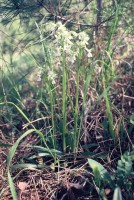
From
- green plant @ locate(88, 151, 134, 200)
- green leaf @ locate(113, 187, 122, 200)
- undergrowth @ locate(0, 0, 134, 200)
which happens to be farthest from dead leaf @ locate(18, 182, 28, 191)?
green leaf @ locate(113, 187, 122, 200)

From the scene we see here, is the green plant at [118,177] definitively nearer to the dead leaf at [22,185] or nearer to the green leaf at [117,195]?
the green leaf at [117,195]

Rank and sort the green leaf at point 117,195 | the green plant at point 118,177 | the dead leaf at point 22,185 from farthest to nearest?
the dead leaf at point 22,185 → the green plant at point 118,177 → the green leaf at point 117,195

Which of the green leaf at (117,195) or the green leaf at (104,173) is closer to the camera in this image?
the green leaf at (117,195)

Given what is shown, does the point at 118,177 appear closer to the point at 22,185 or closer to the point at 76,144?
the point at 76,144

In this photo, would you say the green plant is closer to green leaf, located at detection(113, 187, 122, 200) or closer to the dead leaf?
green leaf, located at detection(113, 187, 122, 200)

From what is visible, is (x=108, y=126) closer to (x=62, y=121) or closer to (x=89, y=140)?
(x=89, y=140)

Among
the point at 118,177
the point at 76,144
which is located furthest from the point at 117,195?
the point at 76,144

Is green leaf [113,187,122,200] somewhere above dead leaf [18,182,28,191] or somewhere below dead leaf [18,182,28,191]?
above

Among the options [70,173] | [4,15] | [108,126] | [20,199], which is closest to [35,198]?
[20,199]

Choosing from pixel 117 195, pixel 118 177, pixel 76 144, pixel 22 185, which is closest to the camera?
pixel 117 195

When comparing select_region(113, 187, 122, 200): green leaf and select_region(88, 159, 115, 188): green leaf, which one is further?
select_region(88, 159, 115, 188): green leaf

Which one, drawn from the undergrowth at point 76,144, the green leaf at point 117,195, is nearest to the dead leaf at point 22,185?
the undergrowth at point 76,144
